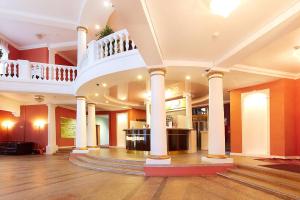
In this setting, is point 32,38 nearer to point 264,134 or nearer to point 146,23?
point 146,23

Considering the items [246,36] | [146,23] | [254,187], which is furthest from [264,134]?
[146,23]

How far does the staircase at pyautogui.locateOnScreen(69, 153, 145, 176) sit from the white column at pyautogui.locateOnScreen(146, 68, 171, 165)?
0.57 meters

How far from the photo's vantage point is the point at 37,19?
35.4 feet

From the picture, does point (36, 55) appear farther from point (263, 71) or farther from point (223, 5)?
point (223, 5)

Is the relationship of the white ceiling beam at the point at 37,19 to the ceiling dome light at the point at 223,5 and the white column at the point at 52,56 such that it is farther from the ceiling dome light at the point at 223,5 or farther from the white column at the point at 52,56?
the ceiling dome light at the point at 223,5

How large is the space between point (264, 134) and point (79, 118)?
7420 millimetres

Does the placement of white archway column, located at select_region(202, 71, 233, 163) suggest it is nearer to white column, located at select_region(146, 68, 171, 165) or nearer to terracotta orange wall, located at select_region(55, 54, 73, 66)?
white column, located at select_region(146, 68, 171, 165)

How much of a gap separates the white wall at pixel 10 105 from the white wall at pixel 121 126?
622 centimetres

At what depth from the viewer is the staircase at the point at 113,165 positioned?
6.54m

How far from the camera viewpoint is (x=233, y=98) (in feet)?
31.2

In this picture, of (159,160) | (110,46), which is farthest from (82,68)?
(159,160)

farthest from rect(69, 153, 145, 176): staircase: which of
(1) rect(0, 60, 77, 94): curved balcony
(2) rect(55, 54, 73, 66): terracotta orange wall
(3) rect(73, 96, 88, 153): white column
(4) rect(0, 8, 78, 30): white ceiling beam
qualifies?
(2) rect(55, 54, 73, 66): terracotta orange wall

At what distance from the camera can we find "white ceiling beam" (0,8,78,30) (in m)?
10.4

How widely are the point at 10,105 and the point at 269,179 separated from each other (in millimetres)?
13144
